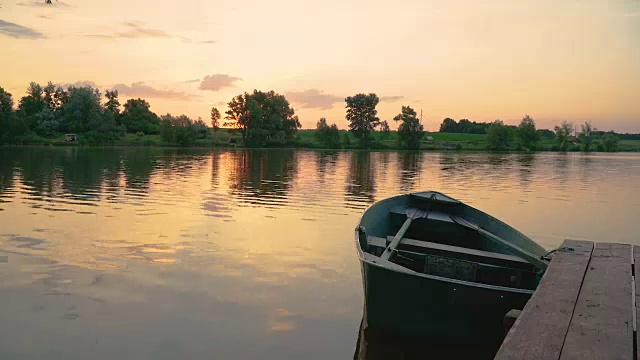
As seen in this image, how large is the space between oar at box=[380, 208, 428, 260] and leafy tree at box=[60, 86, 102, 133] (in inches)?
4517

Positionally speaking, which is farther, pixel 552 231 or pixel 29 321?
pixel 552 231

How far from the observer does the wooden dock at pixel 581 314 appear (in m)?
3.89

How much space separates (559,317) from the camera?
462 centimetres

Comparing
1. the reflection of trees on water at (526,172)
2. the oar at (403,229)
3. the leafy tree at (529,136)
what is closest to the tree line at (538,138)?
the leafy tree at (529,136)

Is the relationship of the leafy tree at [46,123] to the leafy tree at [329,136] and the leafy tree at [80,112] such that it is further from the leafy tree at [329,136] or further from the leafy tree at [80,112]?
the leafy tree at [329,136]

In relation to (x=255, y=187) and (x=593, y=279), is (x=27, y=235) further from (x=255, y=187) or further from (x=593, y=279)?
(x=255, y=187)

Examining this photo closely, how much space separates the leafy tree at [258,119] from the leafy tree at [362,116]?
67.7 ft

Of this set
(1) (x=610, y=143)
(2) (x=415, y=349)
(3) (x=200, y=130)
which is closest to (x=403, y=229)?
(2) (x=415, y=349)

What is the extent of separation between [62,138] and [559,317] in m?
121

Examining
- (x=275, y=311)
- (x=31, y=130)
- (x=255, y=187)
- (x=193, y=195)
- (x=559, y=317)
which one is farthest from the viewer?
(x=31, y=130)

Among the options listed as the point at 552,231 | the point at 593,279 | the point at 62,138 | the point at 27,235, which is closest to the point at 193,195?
the point at 27,235

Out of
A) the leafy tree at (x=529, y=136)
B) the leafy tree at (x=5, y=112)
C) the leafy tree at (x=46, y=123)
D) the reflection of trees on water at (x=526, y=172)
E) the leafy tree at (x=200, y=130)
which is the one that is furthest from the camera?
the leafy tree at (x=529, y=136)

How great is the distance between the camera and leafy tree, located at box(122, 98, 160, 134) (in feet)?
427

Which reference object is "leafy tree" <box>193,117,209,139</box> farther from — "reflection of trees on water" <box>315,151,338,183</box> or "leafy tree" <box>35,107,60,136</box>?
"reflection of trees on water" <box>315,151,338,183</box>
